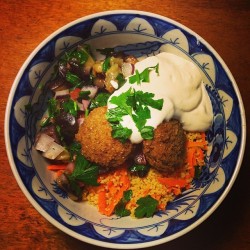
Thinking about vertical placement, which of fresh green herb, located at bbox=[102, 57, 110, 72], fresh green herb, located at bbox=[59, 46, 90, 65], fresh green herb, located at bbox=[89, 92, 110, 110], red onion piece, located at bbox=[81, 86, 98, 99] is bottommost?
fresh green herb, located at bbox=[89, 92, 110, 110]

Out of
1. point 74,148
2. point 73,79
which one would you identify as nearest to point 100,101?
point 73,79

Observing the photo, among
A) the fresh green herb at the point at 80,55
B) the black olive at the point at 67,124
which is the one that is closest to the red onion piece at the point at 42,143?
the black olive at the point at 67,124

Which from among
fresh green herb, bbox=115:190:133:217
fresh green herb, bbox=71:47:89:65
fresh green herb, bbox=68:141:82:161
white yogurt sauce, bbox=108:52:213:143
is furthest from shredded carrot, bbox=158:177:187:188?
fresh green herb, bbox=71:47:89:65

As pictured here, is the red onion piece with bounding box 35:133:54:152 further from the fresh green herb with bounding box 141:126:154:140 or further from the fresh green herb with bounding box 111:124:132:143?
the fresh green herb with bounding box 141:126:154:140

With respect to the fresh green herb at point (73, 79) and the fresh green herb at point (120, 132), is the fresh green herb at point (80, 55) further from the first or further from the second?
the fresh green herb at point (120, 132)

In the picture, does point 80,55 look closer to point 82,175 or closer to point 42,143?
point 42,143

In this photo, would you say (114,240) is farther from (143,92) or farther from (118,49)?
(118,49)
